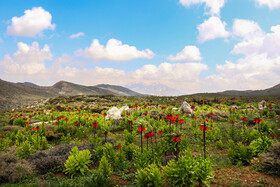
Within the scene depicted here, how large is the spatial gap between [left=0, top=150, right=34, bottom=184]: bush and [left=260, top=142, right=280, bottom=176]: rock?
9211mm

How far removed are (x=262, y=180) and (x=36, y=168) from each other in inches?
342

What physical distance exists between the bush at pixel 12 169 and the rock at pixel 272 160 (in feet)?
30.2

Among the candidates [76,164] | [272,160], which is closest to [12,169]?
[76,164]

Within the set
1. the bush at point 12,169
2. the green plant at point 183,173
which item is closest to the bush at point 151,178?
the green plant at point 183,173

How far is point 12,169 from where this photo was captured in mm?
6379

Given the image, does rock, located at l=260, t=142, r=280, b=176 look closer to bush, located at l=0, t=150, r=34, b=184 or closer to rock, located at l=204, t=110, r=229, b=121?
bush, located at l=0, t=150, r=34, b=184

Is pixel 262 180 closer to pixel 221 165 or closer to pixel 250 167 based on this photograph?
pixel 250 167

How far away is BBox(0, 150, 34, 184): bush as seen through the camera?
6164mm

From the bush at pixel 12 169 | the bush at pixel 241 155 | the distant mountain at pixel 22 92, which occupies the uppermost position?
the distant mountain at pixel 22 92

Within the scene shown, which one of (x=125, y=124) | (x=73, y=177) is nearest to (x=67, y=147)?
(x=73, y=177)

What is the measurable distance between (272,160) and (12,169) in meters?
9.83

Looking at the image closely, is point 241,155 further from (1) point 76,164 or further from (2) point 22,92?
(2) point 22,92

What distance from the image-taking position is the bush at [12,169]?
243 inches

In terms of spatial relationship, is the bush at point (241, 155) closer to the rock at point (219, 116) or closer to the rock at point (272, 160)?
the rock at point (272, 160)
